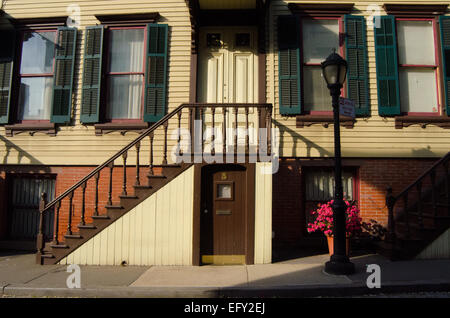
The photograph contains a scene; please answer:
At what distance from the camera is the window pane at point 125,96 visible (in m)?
7.50

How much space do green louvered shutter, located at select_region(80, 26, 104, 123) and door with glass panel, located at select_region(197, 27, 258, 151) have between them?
247 centimetres

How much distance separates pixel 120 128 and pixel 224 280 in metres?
4.35

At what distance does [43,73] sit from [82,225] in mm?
4366

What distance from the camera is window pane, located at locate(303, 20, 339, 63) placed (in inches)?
293

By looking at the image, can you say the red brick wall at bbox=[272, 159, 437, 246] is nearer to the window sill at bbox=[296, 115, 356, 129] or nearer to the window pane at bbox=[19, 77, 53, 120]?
the window sill at bbox=[296, 115, 356, 129]

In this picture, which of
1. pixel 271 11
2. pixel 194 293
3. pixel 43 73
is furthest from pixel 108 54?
pixel 194 293

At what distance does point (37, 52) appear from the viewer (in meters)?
7.82

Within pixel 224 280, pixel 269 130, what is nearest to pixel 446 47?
pixel 269 130

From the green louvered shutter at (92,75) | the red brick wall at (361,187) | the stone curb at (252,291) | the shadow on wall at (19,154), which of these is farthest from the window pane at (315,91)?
the shadow on wall at (19,154)

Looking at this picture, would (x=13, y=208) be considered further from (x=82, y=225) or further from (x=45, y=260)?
(x=82, y=225)

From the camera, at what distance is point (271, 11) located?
7.48m

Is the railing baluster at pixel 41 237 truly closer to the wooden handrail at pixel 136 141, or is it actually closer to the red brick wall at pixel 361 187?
the wooden handrail at pixel 136 141

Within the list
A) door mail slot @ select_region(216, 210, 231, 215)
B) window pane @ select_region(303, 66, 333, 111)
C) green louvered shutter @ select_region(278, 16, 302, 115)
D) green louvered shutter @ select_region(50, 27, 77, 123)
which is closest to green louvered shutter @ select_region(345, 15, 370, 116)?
window pane @ select_region(303, 66, 333, 111)

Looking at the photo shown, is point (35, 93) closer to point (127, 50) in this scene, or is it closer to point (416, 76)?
point (127, 50)
